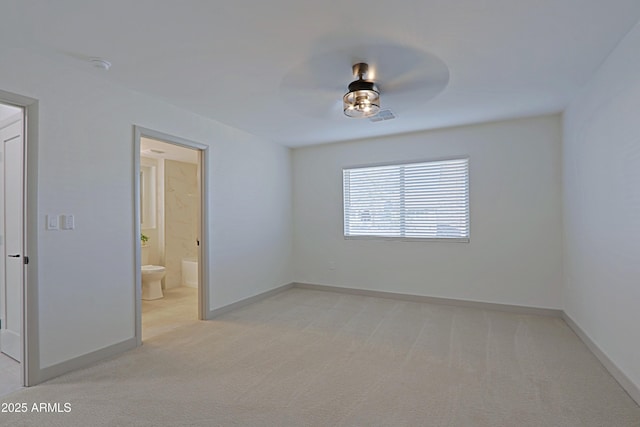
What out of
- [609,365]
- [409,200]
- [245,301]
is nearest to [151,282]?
[245,301]

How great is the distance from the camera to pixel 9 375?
2.63 meters

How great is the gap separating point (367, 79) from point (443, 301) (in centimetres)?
329

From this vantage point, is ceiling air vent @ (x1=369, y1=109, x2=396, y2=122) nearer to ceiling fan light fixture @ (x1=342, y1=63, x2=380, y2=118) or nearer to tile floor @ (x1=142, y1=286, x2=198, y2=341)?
ceiling fan light fixture @ (x1=342, y1=63, x2=380, y2=118)

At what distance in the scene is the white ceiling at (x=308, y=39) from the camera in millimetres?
1954

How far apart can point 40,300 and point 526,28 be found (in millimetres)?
3997

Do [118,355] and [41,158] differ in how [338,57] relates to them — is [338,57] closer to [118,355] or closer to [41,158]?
[41,158]

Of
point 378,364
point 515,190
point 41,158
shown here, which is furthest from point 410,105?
point 41,158

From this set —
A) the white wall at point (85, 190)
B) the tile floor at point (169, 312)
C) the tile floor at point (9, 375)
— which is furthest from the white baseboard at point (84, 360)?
the tile floor at point (169, 312)

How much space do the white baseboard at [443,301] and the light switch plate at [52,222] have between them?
12.5 ft

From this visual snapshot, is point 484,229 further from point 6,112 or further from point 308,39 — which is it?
point 6,112

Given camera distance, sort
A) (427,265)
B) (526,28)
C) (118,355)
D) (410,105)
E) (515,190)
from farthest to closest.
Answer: (427,265)
(515,190)
(410,105)
(118,355)
(526,28)

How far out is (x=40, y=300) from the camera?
99.0 inches

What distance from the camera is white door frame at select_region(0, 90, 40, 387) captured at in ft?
8.07

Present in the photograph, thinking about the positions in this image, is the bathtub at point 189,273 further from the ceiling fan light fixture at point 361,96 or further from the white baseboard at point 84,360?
the ceiling fan light fixture at point 361,96
